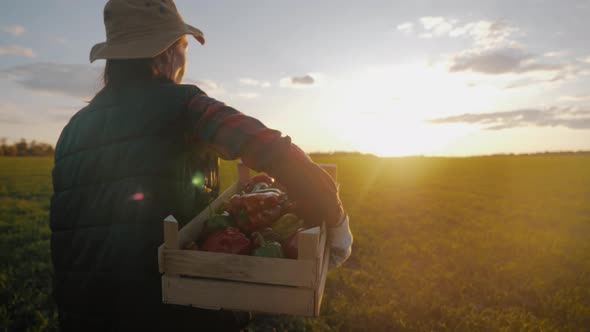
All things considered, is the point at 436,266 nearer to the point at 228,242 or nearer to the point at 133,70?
the point at 228,242

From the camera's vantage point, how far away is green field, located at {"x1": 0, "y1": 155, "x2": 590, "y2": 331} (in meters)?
5.47

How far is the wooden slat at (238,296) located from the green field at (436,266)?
3.34 m

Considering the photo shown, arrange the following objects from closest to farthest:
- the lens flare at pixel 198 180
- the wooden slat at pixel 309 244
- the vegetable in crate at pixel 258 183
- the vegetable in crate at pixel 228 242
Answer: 1. the wooden slat at pixel 309 244
2. the vegetable in crate at pixel 228 242
3. the lens flare at pixel 198 180
4. the vegetable in crate at pixel 258 183

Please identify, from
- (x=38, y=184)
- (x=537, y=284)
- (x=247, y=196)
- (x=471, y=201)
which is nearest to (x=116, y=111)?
(x=247, y=196)

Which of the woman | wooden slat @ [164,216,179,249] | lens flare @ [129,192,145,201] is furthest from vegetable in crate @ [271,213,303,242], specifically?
lens flare @ [129,192,145,201]

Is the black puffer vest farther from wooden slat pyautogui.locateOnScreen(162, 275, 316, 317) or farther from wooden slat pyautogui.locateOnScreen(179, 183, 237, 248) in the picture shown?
wooden slat pyautogui.locateOnScreen(162, 275, 316, 317)

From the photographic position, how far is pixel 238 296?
6.87ft

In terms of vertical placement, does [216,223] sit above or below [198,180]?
below

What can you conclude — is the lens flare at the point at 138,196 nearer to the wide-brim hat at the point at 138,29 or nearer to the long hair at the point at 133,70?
the long hair at the point at 133,70

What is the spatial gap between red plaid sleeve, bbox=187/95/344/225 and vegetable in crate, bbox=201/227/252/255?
399 millimetres

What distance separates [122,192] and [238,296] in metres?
0.78

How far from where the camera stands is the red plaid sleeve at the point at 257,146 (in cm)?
198

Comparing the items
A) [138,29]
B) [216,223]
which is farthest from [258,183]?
[138,29]

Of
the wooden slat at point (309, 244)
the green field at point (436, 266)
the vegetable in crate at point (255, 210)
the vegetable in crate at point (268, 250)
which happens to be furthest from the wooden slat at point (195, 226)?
the green field at point (436, 266)
